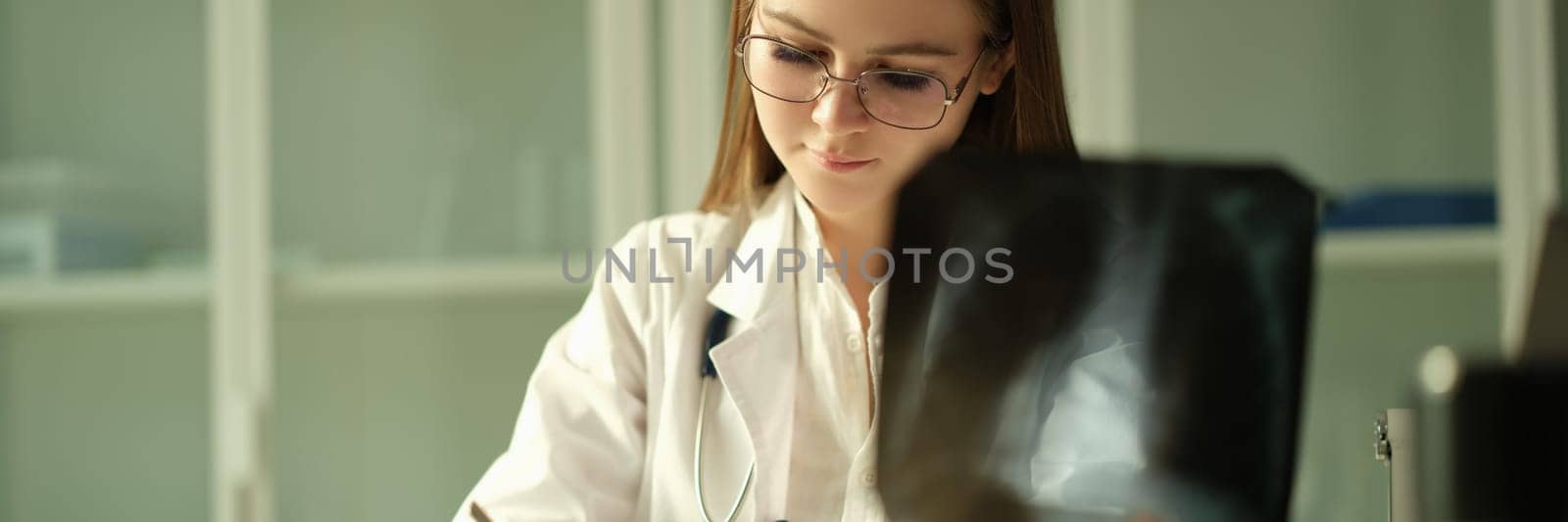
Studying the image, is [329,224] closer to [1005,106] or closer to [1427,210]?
[1005,106]

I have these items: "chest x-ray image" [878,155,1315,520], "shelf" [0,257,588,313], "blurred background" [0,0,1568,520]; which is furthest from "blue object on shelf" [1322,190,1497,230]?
"chest x-ray image" [878,155,1315,520]

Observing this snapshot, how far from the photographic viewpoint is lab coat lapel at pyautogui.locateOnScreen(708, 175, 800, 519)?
1004 mm

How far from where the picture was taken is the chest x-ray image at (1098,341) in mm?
593

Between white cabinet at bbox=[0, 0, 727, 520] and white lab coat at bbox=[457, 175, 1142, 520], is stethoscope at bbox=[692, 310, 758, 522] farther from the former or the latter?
white cabinet at bbox=[0, 0, 727, 520]

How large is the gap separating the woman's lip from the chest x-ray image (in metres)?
0.31

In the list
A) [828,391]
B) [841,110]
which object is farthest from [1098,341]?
[828,391]

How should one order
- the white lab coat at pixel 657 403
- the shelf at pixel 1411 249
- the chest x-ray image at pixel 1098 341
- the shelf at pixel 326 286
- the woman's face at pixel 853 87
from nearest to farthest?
the chest x-ray image at pixel 1098 341 → the woman's face at pixel 853 87 → the white lab coat at pixel 657 403 → the shelf at pixel 1411 249 → the shelf at pixel 326 286

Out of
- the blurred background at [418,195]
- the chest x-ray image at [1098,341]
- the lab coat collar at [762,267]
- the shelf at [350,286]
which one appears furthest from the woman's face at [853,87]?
the shelf at [350,286]

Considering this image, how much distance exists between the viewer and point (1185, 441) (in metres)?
0.60

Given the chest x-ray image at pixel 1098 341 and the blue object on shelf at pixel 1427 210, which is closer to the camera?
the chest x-ray image at pixel 1098 341

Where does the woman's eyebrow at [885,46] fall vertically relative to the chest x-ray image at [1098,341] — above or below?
above

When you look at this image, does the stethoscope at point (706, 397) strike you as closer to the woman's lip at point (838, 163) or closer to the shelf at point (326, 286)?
the woman's lip at point (838, 163)

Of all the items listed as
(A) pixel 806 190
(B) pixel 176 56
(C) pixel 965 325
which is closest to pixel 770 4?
(A) pixel 806 190

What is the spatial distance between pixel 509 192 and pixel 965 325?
5.26ft
